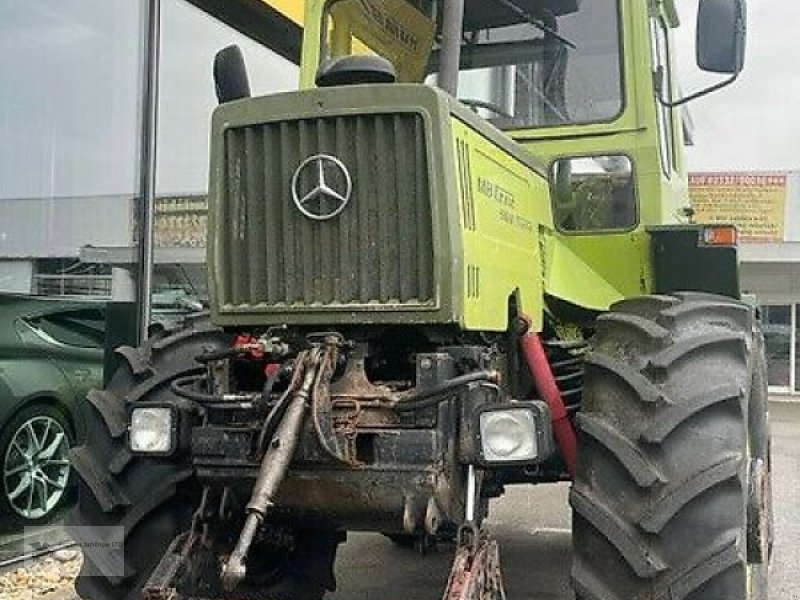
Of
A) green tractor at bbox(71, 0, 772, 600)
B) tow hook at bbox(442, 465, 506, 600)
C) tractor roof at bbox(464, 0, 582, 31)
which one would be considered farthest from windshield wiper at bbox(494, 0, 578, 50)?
tow hook at bbox(442, 465, 506, 600)

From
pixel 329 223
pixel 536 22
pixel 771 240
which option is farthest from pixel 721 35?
pixel 771 240

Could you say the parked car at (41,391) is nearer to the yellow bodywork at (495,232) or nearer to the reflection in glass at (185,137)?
the reflection in glass at (185,137)

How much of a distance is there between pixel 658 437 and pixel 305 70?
8.98 feet

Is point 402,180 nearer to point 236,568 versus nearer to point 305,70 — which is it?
point 236,568

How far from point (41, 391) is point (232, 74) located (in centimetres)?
298

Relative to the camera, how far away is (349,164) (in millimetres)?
3633

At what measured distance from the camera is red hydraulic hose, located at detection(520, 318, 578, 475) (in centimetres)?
399

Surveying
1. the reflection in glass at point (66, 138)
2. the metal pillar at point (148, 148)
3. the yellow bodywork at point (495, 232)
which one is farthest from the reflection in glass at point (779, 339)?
the yellow bodywork at point (495, 232)

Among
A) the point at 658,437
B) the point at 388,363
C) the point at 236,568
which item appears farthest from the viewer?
the point at 388,363

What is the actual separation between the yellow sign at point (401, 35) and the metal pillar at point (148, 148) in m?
3.17

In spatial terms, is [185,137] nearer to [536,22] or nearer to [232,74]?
[232,74]

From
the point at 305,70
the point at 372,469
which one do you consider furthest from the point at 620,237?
the point at 372,469

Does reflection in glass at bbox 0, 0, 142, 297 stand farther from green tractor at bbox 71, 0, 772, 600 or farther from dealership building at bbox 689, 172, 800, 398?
dealership building at bbox 689, 172, 800, 398

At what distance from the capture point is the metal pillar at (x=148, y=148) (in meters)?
7.72
